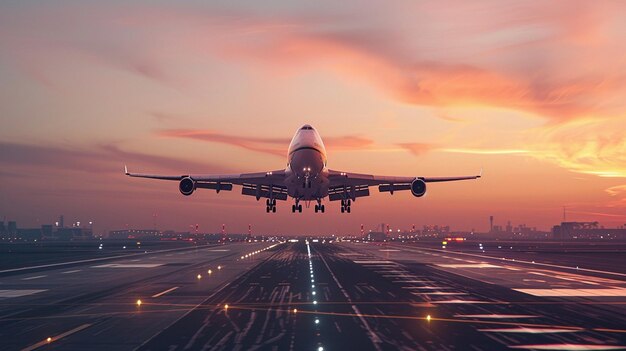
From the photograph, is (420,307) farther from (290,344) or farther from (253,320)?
(290,344)

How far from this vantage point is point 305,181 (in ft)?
174

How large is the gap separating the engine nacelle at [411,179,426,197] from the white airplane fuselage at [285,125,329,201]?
364 inches

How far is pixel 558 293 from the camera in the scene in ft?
113

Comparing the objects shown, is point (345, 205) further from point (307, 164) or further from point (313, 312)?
point (313, 312)

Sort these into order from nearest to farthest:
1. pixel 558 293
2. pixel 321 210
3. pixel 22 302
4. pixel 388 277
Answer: pixel 22 302 → pixel 558 293 → pixel 388 277 → pixel 321 210

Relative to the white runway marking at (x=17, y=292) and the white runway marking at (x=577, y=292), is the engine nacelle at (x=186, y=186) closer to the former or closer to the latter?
the white runway marking at (x=17, y=292)

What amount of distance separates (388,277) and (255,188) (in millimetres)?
23414

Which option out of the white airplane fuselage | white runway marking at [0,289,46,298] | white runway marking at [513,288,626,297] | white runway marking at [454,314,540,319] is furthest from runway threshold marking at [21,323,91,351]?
the white airplane fuselage

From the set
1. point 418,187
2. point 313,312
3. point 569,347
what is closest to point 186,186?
point 418,187

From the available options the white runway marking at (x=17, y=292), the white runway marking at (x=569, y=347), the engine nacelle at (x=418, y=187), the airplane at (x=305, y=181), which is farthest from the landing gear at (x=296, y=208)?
the white runway marking at (x=569, y=347)

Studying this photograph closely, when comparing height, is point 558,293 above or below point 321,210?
below

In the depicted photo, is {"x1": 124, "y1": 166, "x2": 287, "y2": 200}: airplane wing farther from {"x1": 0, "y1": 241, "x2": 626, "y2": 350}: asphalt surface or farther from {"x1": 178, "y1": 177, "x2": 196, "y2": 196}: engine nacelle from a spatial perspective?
{"x1": 0, "y1": 241, "x2": 626, "y2": 350}: asphalt surface

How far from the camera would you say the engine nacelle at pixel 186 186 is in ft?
193

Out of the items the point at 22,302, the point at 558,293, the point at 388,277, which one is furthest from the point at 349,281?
the point at 22,302
